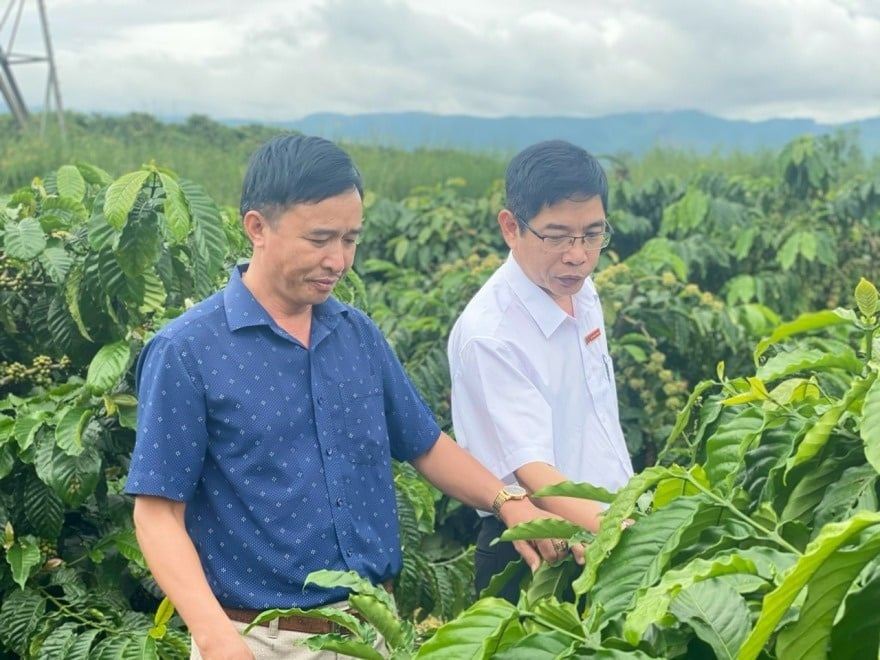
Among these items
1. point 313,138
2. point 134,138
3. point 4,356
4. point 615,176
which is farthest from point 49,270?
point 134,138

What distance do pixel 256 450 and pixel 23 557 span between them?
113cm

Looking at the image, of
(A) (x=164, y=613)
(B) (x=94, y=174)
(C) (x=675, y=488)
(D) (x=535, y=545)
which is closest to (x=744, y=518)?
(C) (x=675, y=488)

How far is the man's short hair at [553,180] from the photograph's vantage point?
Result: 2.78 m

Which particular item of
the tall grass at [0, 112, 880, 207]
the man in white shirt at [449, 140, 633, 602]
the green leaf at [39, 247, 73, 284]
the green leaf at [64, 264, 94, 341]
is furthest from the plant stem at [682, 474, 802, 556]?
the tall grass at [0, 112, 880, 207]

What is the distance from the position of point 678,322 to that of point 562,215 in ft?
7.53

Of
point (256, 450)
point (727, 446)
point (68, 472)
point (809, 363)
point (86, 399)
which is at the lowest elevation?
point (68, 472)

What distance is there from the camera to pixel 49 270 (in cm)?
335

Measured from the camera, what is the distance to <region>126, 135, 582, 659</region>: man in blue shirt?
220 cm

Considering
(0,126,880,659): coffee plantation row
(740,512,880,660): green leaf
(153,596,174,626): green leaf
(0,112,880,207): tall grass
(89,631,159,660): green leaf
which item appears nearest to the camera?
(740,512,880,660): green leaf

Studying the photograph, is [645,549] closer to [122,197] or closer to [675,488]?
[675,488]

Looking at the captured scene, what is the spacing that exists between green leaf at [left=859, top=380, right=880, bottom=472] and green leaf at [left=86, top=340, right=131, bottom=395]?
2010 millimetres

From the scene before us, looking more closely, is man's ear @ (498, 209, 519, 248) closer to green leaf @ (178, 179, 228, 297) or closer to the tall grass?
green leaf @ (178, 179, 228, 297)

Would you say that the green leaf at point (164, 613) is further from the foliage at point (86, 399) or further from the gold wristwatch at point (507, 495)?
the gold wristwatch at point (507, 495)

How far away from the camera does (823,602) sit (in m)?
1.20
